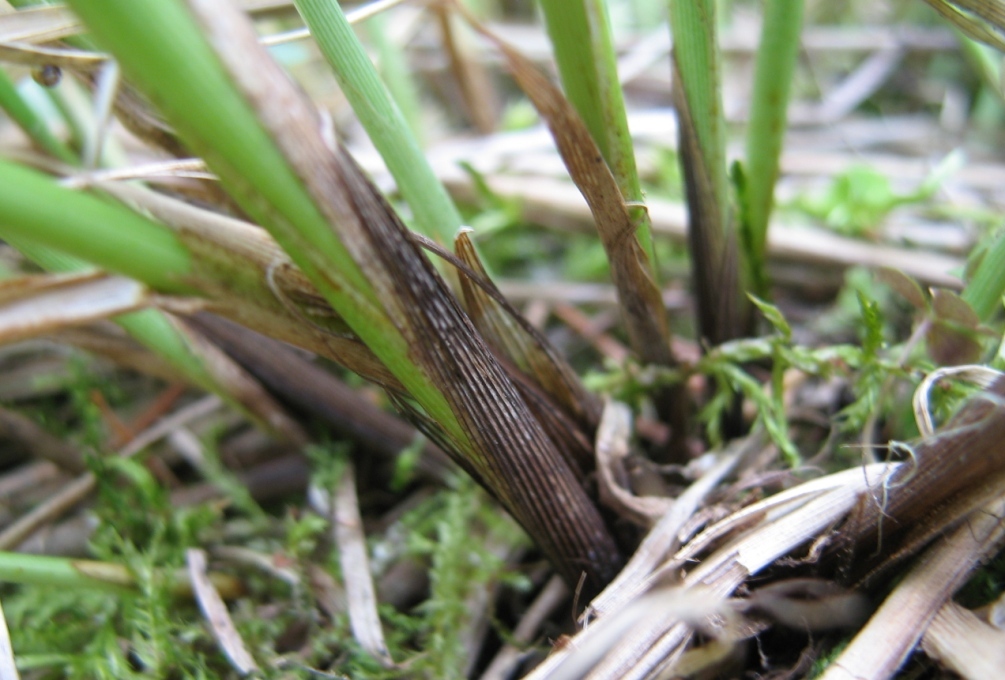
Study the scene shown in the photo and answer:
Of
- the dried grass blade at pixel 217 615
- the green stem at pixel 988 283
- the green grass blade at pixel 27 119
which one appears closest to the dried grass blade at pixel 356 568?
the dried grass blade at pixel 217 615

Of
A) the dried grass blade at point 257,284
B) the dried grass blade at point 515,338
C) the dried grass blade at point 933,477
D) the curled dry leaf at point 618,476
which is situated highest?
the dried grass blade at point 257,284

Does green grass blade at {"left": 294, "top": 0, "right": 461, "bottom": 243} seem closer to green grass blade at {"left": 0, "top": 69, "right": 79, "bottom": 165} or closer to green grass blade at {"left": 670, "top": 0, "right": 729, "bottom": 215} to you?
green grass blade at {"left": 670, "top": 0, "right": 729, "bottom": 215}

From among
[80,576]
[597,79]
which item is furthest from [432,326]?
[80,576]

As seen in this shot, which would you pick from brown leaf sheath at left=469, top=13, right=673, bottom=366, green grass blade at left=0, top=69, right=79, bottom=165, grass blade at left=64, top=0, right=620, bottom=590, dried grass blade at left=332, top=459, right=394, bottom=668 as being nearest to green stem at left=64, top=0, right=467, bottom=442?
grass blade at left=64, top=0, right=620, bottom=590

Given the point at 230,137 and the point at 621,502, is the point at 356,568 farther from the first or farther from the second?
the point at 230,137

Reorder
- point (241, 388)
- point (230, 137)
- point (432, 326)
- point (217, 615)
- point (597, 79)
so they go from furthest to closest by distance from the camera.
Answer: point (241, 388)
point (217, 615)
point (597, 79)
point (432, 326)
point (230, 137)

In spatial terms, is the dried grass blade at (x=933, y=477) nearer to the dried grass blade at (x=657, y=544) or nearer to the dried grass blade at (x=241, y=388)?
the dried grass blade at (x=657, y=544)

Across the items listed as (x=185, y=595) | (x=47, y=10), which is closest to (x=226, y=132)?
(x=47, y=10)
